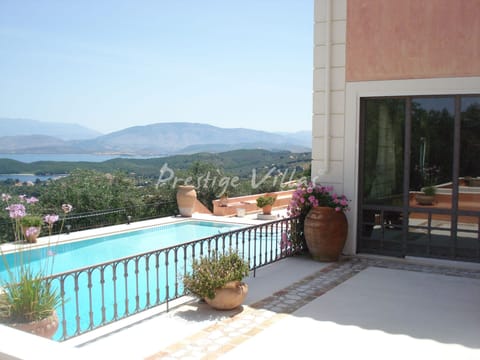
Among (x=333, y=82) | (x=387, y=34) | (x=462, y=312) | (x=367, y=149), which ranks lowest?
(x=462, y=312)

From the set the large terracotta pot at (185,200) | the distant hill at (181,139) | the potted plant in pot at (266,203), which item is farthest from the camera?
the distant hill at (181,139)

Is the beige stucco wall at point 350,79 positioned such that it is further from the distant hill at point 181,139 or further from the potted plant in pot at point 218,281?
the distant hill at point 181,139

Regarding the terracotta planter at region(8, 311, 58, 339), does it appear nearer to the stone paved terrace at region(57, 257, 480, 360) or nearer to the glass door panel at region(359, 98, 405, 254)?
the stone paved terrace at region(57, 257, 480, 360)

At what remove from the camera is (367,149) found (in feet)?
25.9

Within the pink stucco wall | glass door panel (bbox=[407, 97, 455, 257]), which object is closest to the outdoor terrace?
glass door panel (bbox=[407, 97, 455, 257])

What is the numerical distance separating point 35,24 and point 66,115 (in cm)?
1876

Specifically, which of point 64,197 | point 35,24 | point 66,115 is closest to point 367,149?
point 64,197

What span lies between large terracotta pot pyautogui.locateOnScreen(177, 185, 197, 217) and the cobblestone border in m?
8.20

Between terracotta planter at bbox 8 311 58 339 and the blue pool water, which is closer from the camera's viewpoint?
terracotta planter at bbox 8 311 58 339

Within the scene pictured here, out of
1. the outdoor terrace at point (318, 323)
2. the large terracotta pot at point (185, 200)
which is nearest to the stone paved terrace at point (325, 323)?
the outdoor terrace at point (318, 323)

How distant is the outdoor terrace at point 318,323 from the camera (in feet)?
13.4

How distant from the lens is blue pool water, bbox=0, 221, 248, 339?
24.3 feet

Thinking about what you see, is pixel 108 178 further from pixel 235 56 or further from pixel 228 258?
pixel 235 56

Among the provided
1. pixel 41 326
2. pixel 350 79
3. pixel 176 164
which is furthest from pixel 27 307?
pixel 176 164
